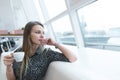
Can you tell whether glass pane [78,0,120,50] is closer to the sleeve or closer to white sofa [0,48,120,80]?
white sofa [0,48,120,80]

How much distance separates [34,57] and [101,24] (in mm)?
941

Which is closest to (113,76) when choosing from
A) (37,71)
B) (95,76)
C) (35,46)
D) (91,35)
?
(95,76)

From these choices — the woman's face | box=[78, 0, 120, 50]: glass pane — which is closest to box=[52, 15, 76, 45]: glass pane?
box=[78, 0, 120, 50]: glass pane

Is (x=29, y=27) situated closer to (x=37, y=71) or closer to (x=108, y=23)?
(x=37, y=71)

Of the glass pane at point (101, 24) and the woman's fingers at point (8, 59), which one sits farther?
Answer: the glass pane at point (101, 24)

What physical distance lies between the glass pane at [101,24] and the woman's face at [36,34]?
2.52 feet

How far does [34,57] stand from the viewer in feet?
5.41

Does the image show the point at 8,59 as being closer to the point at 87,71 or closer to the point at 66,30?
the point at 87,71

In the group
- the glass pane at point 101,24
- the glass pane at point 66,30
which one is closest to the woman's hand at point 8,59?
the glass pane at point 101,24

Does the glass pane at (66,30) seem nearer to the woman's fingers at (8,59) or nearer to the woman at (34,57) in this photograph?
the woman at (34,57)

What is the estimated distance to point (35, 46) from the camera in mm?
1712

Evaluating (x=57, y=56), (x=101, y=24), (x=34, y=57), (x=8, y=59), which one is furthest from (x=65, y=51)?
(x=101, y=24)

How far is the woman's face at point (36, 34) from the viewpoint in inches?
64.2

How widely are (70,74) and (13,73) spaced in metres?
0.81
